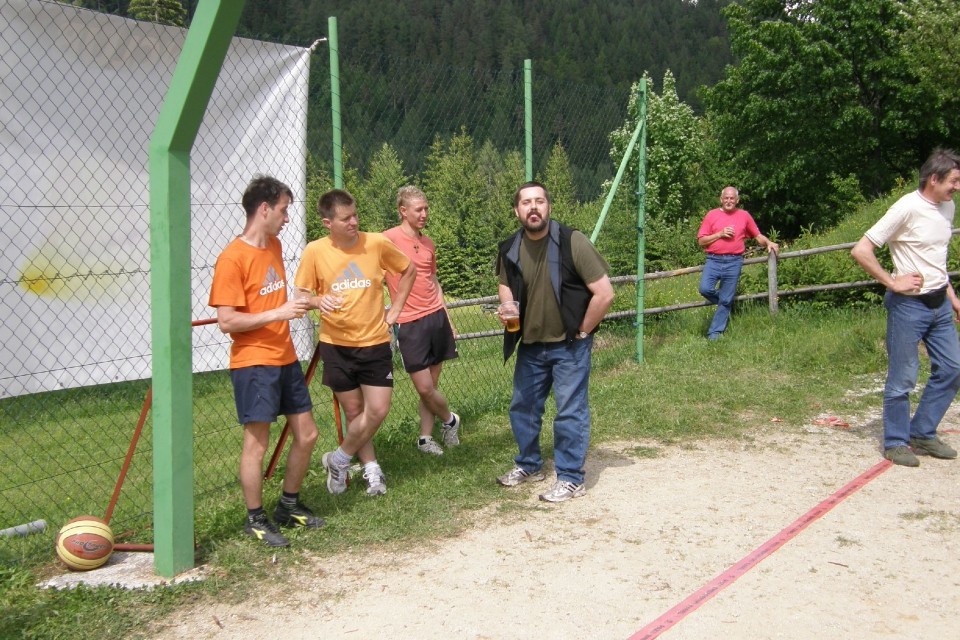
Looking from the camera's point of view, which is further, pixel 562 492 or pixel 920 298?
pixel 920 298

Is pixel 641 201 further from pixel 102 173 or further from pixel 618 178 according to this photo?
pixel 102 173

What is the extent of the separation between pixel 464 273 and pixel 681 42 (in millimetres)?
106062

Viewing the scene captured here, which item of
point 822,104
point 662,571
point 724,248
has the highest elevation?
point 822,104

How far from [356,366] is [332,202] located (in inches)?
37.7

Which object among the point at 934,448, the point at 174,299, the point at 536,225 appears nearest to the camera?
the point at 174,299

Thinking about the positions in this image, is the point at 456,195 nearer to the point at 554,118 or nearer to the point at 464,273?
the point at 464,273

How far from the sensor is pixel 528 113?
7.77 m

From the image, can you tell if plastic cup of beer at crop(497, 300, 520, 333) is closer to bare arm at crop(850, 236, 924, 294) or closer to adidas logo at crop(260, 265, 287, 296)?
adidas logo at crop(260, 265, 287, 296)

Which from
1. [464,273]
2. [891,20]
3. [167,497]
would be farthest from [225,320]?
[891,20]

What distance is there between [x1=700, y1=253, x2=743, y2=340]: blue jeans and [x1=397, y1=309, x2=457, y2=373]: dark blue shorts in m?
5.04

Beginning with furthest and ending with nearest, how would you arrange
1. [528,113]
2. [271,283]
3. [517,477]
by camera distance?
[528,113], [517,477], [271,283]

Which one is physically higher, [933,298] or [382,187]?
[382,187]

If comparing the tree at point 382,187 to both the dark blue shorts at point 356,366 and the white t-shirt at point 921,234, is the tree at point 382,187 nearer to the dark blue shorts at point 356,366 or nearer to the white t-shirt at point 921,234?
the dark blue shorts at point 356,366

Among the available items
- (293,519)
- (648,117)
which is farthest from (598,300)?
(648,117)
